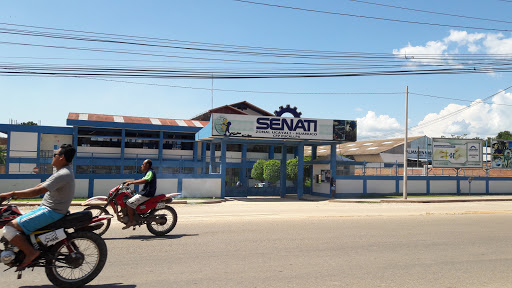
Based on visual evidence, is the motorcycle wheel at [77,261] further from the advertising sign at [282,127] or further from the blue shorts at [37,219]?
the advertising sign at [282,127]

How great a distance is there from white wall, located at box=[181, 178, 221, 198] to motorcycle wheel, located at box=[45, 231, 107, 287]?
1965 centimetres

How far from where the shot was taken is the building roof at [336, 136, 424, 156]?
5964 centimetres

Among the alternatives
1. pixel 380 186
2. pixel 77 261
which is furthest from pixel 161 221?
pixel 380 186

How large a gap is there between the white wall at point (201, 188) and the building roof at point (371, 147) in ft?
124

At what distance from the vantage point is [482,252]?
8359 millimetres

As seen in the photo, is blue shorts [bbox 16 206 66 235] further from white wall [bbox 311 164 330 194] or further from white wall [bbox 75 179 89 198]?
white wall [bbox 311 164 330 194]

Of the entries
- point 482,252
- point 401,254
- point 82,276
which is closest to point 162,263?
point 82,276

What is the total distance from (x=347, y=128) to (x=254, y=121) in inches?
257

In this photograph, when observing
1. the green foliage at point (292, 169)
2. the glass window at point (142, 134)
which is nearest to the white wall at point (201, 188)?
the green foliage at point (292, 169)

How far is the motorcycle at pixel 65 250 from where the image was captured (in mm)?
5410

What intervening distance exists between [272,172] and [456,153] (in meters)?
16.5

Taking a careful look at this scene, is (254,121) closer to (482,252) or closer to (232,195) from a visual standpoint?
(232,195)

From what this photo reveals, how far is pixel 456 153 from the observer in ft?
116

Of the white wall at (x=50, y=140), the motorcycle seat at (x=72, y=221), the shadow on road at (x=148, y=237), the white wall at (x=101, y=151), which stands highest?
the white wall at (x=50, y=140)
